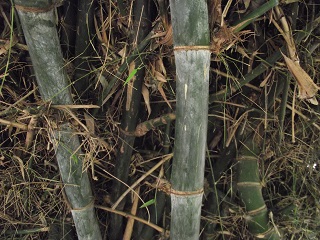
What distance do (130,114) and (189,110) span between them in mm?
140

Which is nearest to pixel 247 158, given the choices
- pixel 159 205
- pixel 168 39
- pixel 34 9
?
pixel 159 205

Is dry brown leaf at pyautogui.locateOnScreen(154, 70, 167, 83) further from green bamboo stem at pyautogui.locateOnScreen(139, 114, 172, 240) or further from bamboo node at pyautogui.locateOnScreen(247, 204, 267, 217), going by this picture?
bamboo node at pyautogui.locateOnScreen(247, 204, 267, 217)

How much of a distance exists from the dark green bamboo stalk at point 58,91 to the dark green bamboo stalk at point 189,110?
143 millimetres

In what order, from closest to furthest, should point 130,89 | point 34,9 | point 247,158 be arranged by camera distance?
point 34,9 → point 130,89 → point 247,158

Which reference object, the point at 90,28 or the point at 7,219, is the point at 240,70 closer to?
the point at 90,28

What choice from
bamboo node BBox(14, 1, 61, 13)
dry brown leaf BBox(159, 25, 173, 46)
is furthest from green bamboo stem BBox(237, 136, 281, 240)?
bamboo node BBox(14, 1, 61, 13)

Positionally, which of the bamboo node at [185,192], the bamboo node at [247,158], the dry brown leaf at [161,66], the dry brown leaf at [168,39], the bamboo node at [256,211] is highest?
the dry brown leaf at [168,39]

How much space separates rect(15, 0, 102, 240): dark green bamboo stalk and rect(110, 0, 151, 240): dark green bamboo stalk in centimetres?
5

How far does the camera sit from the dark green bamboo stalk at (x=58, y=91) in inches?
Answer: 20.9

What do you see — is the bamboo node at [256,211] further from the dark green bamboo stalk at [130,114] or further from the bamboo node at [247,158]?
the dark green bamboo stalk at [130,114]

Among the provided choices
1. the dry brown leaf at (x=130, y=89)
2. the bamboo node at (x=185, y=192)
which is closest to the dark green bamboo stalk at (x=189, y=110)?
the bamboo node at (x=185, y=192)

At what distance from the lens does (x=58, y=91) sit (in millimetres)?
582

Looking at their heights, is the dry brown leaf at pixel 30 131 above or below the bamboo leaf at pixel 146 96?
below

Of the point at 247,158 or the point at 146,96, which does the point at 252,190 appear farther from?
the point at 146,96
